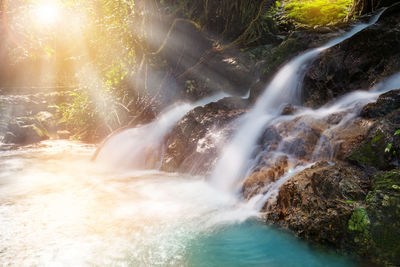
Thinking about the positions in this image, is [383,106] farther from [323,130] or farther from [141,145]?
[141,145]

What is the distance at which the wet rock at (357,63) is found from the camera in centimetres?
491

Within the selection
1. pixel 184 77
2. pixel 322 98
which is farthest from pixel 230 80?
pixel 322 98

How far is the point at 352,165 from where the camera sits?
306 cm

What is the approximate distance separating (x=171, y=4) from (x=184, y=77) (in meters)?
2.41

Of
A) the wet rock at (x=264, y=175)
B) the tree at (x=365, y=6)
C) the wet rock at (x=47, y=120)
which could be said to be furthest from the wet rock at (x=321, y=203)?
the wet rock at (x=47, y=120)

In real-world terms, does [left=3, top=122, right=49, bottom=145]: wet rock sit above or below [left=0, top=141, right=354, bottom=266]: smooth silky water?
above

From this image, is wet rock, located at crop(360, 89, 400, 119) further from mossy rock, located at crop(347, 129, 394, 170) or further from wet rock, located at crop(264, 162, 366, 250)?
wet rock, located at crop(264, 162, 366, 250)

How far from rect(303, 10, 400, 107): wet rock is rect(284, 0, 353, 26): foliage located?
3353 millimetres

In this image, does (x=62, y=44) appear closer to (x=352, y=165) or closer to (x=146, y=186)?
(x=146, y=186)

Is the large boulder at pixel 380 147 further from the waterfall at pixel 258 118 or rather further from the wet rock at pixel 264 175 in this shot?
the waterfall at pixel 258 118

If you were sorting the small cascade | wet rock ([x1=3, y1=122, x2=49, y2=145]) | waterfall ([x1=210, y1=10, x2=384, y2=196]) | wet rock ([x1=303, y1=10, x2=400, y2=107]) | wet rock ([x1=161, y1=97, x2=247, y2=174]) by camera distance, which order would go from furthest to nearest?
wet rock ([x1=3, y1=122, x2=49, y2=145])
wet rock ([x1=161, y1=97, x2=247, y2=174])
wet rock ([x1=303, y1=10, x2=400, y2=107])
waterfall ([x1=210, y1=10, x2=384, y2=196])
the small cascade

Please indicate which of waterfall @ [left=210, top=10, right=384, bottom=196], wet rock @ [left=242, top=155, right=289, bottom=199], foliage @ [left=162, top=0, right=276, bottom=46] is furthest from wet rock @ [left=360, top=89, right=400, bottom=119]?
foliage @ [left=162, top=0, right=276, bottom=46]

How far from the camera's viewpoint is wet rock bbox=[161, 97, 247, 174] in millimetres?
5238

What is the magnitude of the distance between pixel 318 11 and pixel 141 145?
7564 mm
